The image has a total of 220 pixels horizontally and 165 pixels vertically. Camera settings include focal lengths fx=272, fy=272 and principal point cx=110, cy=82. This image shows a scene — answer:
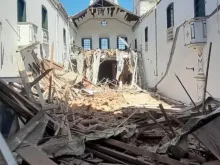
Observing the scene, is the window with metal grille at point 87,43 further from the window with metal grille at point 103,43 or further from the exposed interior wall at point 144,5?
the exposed interior wall at point 144,5

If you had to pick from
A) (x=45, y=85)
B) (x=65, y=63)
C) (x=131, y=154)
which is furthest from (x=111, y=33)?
(x=131, y=154)

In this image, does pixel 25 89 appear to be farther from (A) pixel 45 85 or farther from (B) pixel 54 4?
(B) pixel 54 4

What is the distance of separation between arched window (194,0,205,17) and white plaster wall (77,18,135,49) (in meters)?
16.1

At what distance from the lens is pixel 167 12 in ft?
48.2

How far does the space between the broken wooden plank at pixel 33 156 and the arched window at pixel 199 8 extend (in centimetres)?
865

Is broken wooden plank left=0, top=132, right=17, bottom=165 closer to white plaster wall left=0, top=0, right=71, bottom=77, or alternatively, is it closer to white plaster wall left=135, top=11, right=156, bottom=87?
white plaster wall left=0, top=0, right=71, bottom=77

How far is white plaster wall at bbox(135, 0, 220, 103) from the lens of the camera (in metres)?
9.33

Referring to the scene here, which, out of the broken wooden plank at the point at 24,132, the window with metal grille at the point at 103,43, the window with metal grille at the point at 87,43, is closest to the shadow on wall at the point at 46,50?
the broken wooden plank at the point at 24,132

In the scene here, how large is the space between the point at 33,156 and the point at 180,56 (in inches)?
421

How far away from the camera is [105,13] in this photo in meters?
26.0

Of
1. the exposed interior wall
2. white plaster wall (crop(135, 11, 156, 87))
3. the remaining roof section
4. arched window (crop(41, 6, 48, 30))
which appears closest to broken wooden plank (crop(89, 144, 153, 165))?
arched window (crop(41, 6, 48, 30))

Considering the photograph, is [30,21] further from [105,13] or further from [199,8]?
[105,13]

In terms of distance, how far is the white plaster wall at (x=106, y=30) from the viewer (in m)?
26.7

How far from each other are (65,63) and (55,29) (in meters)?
3.69
